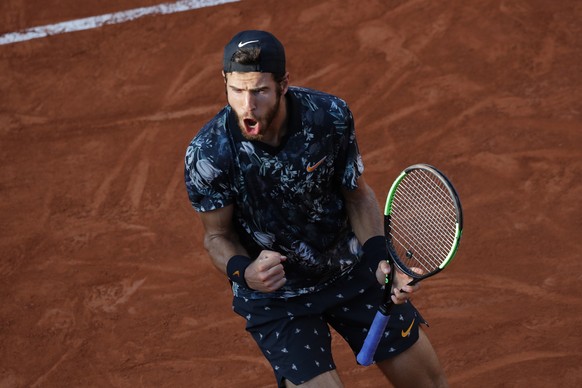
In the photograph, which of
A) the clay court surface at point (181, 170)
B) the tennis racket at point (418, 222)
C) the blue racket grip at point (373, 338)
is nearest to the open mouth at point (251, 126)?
the tennis racket at point (418, 222)

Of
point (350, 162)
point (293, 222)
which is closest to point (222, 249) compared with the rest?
point (293, 222)

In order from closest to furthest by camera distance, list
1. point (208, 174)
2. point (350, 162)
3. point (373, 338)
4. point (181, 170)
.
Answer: point (208, 174) → point (373, 338) → point (350, 162) → point (181, 170)

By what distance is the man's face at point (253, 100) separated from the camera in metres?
4.54

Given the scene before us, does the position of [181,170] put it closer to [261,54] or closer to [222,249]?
[222,249]

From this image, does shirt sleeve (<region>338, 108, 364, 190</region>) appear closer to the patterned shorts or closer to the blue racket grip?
the patterned shorts

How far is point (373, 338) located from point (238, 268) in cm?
75

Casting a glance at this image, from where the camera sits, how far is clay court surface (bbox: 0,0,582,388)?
6812mm

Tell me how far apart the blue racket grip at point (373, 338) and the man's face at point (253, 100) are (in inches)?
42.4

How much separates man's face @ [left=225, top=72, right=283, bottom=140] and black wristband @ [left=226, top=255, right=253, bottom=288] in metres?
0.61

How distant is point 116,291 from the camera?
289 inches

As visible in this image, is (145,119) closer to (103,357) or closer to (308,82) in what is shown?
(308,82)

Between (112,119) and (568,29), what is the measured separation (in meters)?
4.08

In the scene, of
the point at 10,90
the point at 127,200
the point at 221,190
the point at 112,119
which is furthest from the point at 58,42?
the point at 221,190

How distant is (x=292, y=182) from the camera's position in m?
4.84
